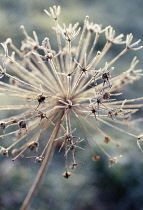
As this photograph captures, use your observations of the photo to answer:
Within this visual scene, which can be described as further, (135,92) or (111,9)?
(111,9)

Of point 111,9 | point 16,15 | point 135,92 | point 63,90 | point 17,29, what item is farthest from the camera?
point 111,9

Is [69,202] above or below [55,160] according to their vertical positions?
below

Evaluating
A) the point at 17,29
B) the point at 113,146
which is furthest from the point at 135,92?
the point at 17,29

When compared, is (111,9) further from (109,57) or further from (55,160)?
(55,160)

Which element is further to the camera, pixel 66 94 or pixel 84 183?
pixel 84 183

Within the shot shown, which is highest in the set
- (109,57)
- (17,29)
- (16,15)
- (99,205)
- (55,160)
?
(16,15)

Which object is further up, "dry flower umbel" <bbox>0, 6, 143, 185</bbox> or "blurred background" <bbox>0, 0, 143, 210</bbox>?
"dry flower umbel" <bbox>0, 6, 143, 185</bbox>

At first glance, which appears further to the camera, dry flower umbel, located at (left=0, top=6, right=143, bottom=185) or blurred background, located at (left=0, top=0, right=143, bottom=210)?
blurred background, located at (left=0, top=0, right=143, bottom=210)

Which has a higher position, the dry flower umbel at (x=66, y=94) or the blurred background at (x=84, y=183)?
the dry flower umbel at (x=66, y=94)

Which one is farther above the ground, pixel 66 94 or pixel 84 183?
pixel 66 94

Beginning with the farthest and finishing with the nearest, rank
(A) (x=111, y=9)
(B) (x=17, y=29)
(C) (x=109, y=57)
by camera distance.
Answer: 1. (A) (x=111, y=9)
2. (B) (x=17, y=29)
3. (C) (x=109, y=57)

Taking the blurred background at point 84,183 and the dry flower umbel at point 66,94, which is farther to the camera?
the blurred background at point 84,183
